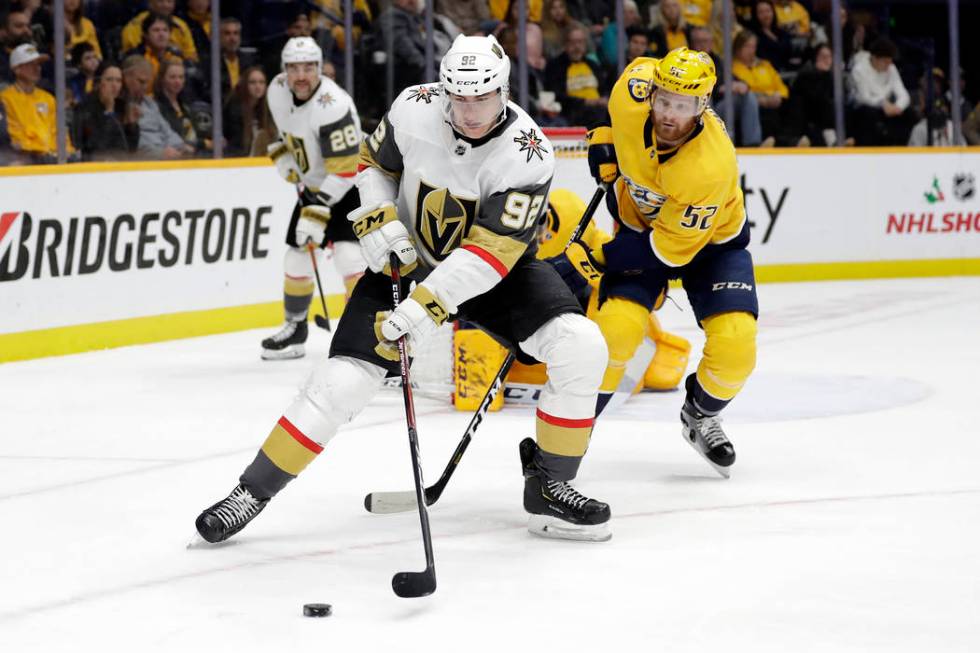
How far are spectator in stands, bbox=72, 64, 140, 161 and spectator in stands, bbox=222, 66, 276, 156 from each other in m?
0.71

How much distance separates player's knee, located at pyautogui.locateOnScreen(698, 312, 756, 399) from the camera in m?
4.11

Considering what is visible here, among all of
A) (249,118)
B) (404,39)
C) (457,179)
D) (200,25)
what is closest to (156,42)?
(200,25)

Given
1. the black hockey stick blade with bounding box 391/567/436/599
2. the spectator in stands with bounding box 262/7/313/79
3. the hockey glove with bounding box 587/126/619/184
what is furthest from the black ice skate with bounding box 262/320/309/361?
the black hockey stick blade with bounding box 391/567/436/599

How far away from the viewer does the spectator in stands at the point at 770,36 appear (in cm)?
1053

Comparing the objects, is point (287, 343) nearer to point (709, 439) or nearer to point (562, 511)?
point (709, 439)

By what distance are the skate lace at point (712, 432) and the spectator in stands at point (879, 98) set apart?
675cm

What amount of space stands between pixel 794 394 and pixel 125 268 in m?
3.32

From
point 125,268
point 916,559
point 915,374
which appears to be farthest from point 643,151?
point 125,268

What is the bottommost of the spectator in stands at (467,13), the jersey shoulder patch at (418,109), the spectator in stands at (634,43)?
the spectator in stands at (634,43)

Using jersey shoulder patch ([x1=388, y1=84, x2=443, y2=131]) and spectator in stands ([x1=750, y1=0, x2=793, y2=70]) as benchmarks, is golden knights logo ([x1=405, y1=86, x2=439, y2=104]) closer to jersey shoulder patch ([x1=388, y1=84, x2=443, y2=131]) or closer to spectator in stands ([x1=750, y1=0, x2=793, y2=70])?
jersey shoulder patch ([x1=388, y1=84, x2=443, y2=131])

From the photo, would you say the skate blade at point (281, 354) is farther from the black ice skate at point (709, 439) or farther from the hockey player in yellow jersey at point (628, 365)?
the black ice skate at point (709, 439)

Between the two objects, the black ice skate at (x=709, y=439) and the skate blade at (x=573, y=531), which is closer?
the skate blade at (x=573, y=531)

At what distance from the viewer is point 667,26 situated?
10.2m

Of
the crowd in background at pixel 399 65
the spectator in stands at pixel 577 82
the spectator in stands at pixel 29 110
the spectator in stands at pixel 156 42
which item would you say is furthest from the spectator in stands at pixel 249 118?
the spectator in stands at pixel 577 82
